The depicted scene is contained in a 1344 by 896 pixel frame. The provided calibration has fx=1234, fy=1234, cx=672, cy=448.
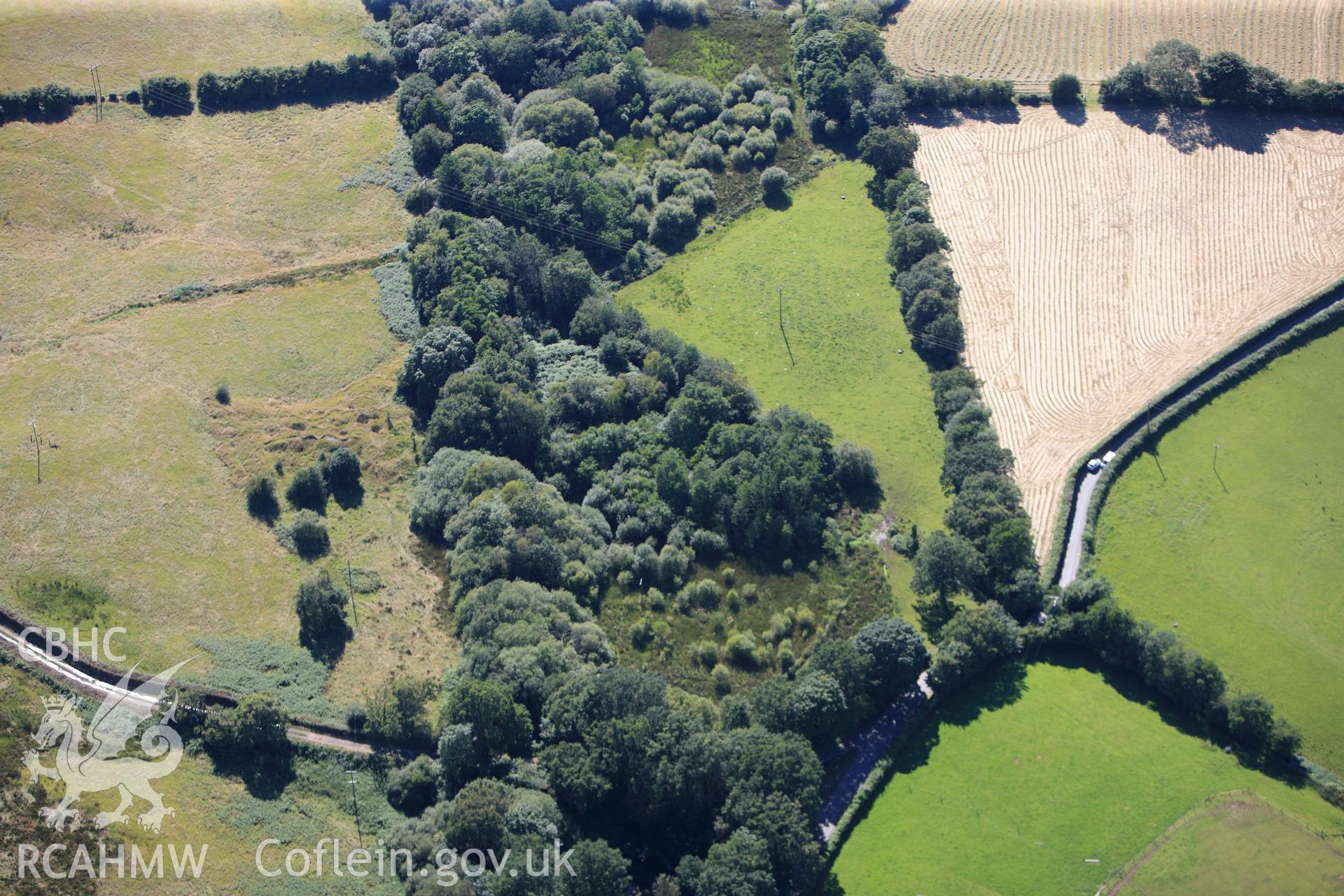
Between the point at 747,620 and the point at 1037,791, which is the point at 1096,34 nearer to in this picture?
the point at 747,620

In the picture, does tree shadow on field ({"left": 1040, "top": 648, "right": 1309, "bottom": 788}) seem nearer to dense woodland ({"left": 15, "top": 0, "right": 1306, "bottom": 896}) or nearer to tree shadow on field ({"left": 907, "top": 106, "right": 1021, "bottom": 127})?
dense woodland ({"left": 15, "top": 0, "right": 1306, "bottom": 896})

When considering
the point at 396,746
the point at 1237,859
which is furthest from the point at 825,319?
the point at 1237,859

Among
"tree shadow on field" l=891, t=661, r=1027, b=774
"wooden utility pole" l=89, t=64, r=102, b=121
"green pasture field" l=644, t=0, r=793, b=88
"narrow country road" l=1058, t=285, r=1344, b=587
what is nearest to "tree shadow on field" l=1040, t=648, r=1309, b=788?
"tree shadow on field" l=891, t=661, r=1027, b=774

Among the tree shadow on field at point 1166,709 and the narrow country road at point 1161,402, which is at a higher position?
the narrow country road at point 1161,402

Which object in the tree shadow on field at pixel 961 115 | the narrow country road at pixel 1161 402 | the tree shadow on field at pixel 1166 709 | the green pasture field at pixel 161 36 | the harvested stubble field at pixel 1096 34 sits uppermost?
the green pasture field at pixel 161 36

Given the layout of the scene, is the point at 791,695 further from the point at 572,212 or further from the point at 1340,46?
the point at 1340,46

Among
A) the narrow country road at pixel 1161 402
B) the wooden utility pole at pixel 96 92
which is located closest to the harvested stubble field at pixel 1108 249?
the narrow country road at pixel 1161 402

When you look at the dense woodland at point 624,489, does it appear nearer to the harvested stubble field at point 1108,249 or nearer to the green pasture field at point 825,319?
the green pasture field at point 825,319

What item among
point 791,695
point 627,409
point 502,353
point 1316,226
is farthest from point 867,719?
point 1316,226
